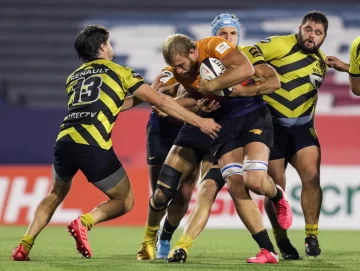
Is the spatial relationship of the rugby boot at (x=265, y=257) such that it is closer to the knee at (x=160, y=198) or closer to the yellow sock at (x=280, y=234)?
the yellow sock at (x=280, y=234)

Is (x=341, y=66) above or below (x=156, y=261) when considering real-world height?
above

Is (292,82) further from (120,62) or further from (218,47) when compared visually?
(120,62)

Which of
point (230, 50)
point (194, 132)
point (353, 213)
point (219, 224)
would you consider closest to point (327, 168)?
point (353, 213)

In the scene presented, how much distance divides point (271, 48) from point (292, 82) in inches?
15.4

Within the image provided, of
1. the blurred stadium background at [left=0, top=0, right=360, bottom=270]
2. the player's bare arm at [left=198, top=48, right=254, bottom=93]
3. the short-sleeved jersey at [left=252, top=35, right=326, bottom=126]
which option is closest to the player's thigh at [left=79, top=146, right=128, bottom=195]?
the player's bare arm at [left=198, top=48, right=254, bottom=93]

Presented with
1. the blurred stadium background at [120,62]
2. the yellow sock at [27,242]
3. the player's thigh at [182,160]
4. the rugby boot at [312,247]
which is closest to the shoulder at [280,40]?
the player's thigh at [182,160]

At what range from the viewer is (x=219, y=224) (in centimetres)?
1340

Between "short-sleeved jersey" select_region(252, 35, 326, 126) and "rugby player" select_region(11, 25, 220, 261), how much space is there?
4.97 feet

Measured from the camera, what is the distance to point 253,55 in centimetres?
782

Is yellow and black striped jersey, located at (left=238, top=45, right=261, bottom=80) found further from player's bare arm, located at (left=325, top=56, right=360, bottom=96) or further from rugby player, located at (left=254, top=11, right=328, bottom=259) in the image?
player's bare arm, located at (left=325, top=56, right=360, bottom=96)

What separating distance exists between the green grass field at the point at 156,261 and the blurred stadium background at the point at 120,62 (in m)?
0.88

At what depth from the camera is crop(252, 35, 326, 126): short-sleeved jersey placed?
8.66 metres

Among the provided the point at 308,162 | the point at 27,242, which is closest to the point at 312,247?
the point at 308,162

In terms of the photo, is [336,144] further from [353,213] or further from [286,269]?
[286,269]
